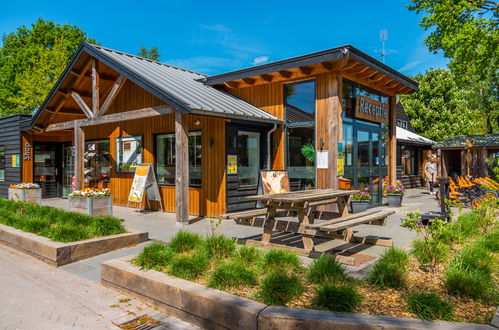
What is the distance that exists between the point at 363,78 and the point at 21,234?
28.0 ft

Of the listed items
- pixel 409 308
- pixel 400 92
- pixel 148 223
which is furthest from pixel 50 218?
pixel 400 92

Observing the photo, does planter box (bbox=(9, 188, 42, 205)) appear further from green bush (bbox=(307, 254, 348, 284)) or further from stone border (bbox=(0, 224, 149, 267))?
green bush (bbox=(307, 254, 348, 284))

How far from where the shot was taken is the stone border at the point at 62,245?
208 inches

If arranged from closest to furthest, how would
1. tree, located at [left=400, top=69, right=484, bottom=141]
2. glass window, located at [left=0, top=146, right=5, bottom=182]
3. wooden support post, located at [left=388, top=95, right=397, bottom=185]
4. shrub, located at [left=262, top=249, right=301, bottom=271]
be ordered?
shrub, located at [left=262, top=249, right=301, bottom=271] → wooden support post, located at [left=388, top=95, right=397, bottom=185] → glass window, located at [left=0, top=146, right=5, bottom=182] → tree, located at [left=400, top=69, right=484, bottom=141]

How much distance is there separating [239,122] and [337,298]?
668 centimetres

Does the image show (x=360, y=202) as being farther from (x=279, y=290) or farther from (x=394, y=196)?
(x=279, y=290)

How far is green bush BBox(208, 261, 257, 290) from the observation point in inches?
136

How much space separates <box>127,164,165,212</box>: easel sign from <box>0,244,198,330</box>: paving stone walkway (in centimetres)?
518

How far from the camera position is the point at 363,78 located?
9805mm

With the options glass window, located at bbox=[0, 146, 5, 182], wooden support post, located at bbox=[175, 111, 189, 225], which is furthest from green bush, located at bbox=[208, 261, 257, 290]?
glass window, located at bbox=[0, 146, 5, 182]

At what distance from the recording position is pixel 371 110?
1038 cm

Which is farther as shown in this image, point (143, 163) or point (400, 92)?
point (400, 92)

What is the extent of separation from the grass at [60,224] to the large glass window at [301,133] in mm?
4697

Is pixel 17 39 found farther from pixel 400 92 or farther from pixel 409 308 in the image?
pixel 409 308
